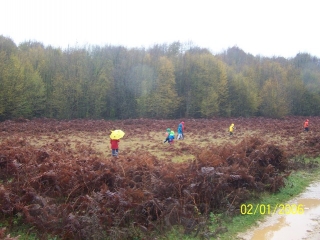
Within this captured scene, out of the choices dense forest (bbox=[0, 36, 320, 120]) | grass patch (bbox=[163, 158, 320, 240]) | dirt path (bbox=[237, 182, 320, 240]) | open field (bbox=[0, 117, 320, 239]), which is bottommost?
dirt path (bbox=[237, 182, 320, 240])

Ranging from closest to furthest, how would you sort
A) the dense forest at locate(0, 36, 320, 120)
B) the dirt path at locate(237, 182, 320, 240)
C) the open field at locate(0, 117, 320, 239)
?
the open field at locate(0, 117, 320, 239), the dirt path at locate(237, 182, 320, 240), the dense forest at locate(0, 36, 320, 120)

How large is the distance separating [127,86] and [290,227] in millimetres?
44853

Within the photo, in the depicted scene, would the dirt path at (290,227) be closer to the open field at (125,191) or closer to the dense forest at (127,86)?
the open field at (125,191)

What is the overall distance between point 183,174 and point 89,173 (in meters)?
2.89

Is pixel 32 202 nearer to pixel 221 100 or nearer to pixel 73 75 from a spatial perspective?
pixel 73 75

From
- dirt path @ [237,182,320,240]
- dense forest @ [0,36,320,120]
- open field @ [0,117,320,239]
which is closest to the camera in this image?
open field @ [0,117,320,239]

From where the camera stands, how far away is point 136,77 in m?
51.2

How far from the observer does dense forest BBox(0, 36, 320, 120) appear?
41844 millimetres

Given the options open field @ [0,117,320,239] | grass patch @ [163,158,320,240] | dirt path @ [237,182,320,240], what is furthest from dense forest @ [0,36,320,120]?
dirt path @ [237,182,320,240]

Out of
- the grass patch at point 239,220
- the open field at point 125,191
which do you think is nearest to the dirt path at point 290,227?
the grass patch at point 239,220

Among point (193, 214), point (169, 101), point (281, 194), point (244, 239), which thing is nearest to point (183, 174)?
point (193, 214)

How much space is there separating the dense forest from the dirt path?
35.8 metres

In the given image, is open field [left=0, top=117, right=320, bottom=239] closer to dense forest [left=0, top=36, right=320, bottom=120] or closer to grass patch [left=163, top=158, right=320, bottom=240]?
grass patch [left=163, top=158, right=320, bottom=240]

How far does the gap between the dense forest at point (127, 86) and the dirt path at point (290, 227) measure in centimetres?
3576
